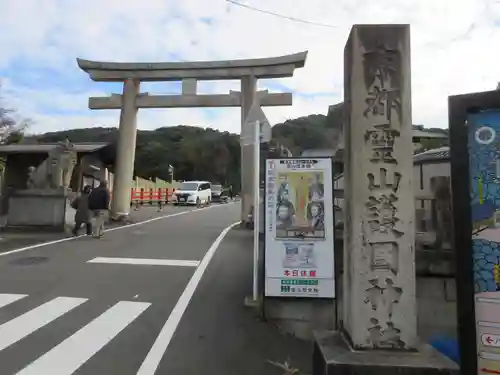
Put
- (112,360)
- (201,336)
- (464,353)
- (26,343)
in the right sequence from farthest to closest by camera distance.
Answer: (201,336) → (26,343) → (112,360) → (464,353)

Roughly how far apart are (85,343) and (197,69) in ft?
45.4

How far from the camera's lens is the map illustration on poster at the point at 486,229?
10.3 ft

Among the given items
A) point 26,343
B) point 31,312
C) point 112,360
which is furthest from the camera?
point 31,312

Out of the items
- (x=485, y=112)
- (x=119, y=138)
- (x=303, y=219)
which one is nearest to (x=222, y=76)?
(x=119, y=138)

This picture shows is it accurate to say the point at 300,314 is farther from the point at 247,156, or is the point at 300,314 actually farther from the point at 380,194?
the point at 247,156

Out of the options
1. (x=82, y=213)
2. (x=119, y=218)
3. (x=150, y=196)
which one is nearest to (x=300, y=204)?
(x=82, y=213)

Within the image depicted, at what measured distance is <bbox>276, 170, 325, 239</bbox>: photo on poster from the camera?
19.7 ft

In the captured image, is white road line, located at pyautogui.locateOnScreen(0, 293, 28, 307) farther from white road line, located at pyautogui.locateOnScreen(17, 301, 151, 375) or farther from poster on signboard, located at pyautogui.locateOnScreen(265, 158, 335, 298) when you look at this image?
poster on signboard, located at pyautogui.locateOnScreen(265, 158, 335, 298)

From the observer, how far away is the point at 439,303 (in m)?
5.69

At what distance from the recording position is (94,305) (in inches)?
250

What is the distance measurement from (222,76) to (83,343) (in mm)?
13836

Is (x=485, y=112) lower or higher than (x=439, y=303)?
higher

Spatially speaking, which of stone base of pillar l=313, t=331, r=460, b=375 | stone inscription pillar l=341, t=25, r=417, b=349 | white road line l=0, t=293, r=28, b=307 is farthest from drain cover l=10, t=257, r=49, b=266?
stone inscription pillar l=341, t=25, r=417, b=349

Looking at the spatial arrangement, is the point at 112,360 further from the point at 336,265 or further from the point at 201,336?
the point at 336,265
